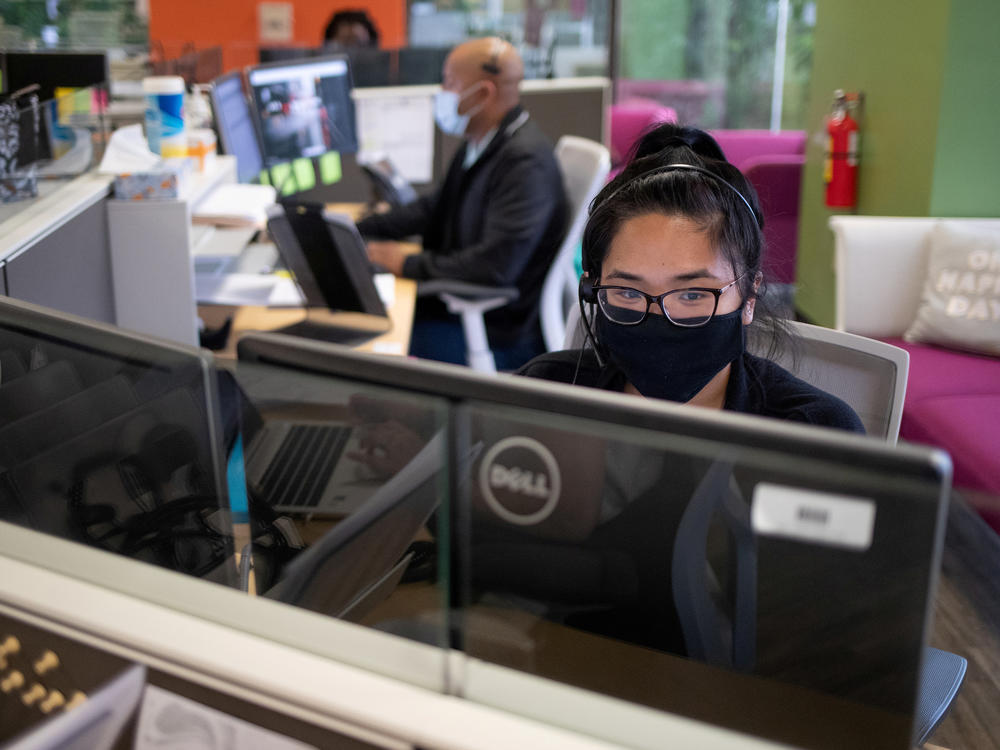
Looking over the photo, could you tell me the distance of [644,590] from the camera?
0.74 metres

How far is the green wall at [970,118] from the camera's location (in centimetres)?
318

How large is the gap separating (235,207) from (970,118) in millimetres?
2260

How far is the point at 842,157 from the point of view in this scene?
399 cm

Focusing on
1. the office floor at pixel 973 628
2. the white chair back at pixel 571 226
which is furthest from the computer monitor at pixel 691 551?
the white chair back at pixel 571 226

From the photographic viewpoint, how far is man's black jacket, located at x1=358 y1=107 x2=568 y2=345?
3074 mm

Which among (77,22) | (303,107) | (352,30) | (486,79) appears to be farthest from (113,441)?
(77,22)

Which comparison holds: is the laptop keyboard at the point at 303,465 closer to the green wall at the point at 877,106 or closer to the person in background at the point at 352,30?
the green wall at the point at 877,106

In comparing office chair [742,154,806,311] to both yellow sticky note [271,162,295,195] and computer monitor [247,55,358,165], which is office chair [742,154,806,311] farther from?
yellow sticky note [271,162,295,195]

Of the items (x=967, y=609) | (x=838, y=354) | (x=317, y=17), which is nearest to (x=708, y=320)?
(x=838, y=354)

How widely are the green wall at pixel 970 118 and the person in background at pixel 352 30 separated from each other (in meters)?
3.33

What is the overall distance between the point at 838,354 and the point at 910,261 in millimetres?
1869

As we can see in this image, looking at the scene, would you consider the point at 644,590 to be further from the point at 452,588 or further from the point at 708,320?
the point at 708,320

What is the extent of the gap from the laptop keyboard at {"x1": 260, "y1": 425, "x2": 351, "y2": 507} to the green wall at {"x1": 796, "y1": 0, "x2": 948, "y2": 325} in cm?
301

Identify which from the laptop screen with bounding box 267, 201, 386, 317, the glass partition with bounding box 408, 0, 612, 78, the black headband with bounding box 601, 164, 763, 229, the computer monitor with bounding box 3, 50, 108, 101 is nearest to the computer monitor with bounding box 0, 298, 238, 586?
the black headband with bounding box 601, 164, 763, 229
